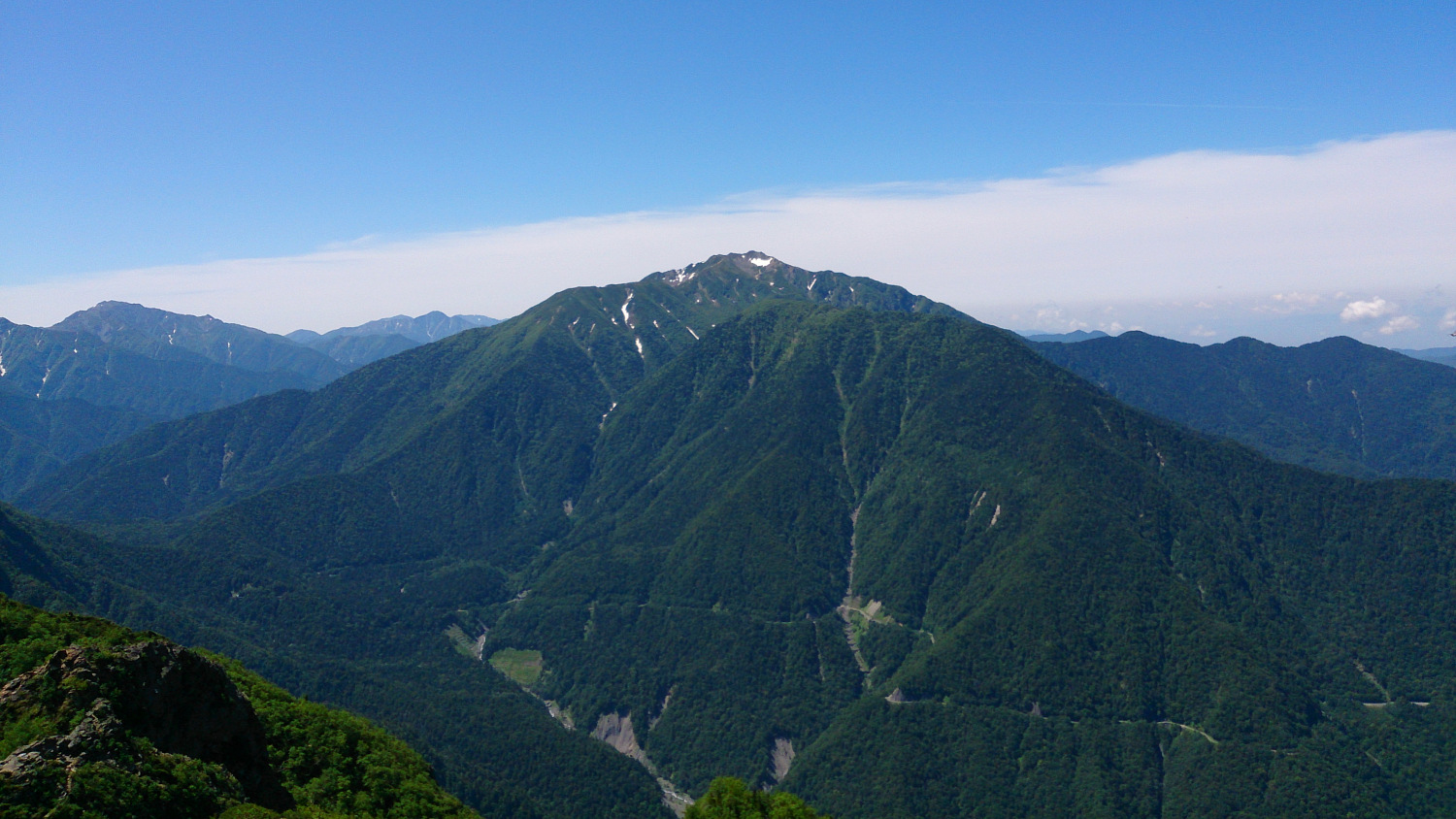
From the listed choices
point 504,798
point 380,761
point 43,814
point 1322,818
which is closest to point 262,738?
point 43,814

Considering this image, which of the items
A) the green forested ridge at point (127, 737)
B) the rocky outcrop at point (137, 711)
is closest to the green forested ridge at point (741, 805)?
the green forested ridge at point (127, 737)

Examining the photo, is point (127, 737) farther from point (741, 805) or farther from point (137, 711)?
point (741, 805)

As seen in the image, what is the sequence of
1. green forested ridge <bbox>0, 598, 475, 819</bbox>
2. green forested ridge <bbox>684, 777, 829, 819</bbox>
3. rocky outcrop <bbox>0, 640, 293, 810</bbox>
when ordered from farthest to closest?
green forested ridge <bbox>684, 777, 829, 819</bbox> → rocky outcrop <bbox>0, 640, 293, 810</bbox> → green forested ridge <bbox>0, 598, 475, 819</bbox>

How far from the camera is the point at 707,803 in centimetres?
8444

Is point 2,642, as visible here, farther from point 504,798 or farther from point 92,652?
point 504,798

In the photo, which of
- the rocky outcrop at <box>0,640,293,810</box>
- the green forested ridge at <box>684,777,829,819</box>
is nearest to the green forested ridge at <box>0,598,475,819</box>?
the rocky outcrop at <box>0,640,293,810</box>

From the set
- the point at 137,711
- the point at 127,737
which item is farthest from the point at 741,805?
the point at 127,737

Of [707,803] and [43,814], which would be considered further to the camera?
[707,803]

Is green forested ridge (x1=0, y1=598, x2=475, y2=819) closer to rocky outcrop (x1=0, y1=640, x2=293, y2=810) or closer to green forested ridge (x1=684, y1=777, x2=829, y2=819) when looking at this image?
rocky outcrop (x1=0, y1=640, x2=293, y2=810)

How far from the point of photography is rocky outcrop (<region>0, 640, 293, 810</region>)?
4253cm

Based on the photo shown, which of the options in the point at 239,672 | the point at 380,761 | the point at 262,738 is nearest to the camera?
the point at 262,738

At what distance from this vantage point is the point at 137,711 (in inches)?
1896

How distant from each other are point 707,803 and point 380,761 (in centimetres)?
3584

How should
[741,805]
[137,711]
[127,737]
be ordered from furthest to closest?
[741,805] < [137,711] < [127,737]
